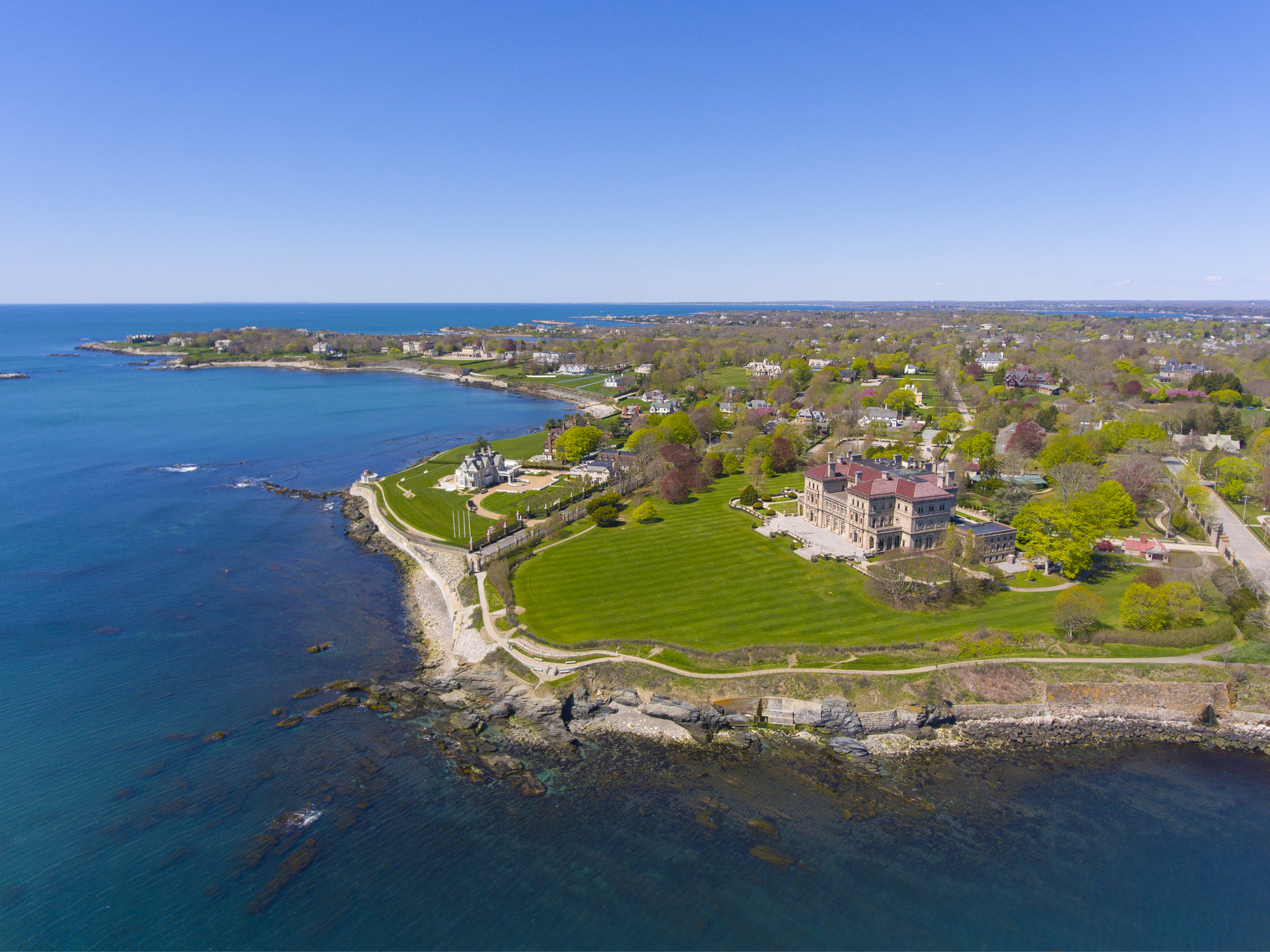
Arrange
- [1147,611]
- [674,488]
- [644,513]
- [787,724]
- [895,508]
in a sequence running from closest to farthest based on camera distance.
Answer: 1. [787,724]
2. [1147,611]
3. [895,508]
4. [644,513]
5. [674,488]

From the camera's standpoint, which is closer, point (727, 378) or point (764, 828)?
point (764, 828)

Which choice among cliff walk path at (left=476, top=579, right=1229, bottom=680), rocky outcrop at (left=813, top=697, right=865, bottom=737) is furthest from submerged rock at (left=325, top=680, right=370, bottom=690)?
rocky outcrop at (left=813, top=697, right=865, bottom=737)

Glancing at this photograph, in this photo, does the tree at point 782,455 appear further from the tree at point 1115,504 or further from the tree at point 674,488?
the tree at point 1115,504

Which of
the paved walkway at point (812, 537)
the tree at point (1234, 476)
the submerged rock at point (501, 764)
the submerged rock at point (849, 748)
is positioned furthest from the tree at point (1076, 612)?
the tree at point (1234, 476)

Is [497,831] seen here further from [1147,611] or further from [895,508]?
[1147,611]

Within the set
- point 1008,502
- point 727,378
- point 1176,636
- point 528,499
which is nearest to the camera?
point 1176,636

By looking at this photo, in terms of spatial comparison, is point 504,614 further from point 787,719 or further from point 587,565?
point 787,719

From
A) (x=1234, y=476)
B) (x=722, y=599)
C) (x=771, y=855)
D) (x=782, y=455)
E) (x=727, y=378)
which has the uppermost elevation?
(x=727, y=378)

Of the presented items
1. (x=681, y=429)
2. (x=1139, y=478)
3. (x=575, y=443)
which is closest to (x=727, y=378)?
(x=681, y=429)
